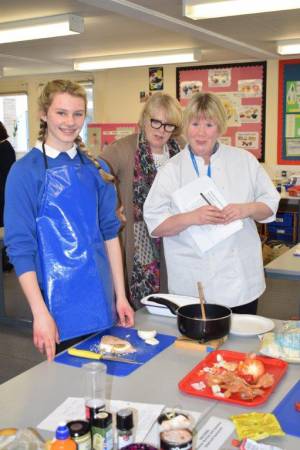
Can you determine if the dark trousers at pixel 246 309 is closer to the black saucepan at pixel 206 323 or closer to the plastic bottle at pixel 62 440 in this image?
the black saucepan at pixel 206 323

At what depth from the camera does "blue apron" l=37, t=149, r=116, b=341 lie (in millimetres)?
1558

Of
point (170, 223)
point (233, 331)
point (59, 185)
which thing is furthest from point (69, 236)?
point (233, 331)

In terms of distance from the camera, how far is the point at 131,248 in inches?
97.3

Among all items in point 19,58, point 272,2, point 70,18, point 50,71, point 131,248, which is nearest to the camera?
point 131,248

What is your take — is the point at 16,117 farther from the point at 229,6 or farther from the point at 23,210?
the point at 23,210

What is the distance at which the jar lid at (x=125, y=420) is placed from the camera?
102 centimetres

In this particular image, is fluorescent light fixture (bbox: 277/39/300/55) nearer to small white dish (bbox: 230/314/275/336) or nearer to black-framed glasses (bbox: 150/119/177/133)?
black-framed glasses (bbox: 150/119/177/133)

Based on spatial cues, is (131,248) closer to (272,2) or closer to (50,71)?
(272,2)

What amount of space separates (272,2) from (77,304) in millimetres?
2695

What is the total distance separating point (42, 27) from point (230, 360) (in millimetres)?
3647

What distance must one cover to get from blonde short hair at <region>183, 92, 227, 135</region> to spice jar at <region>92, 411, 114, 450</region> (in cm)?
126

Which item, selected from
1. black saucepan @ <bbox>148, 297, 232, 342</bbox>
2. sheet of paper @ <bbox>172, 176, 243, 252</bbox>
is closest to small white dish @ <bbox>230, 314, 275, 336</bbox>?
black saucepan @ <bbox>148, 297, 232, 342</bbox>

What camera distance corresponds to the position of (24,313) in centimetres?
447

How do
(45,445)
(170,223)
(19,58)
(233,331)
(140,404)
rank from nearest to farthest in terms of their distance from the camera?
(45,445), (140,404), (233,331), (170,223), (19,58)
